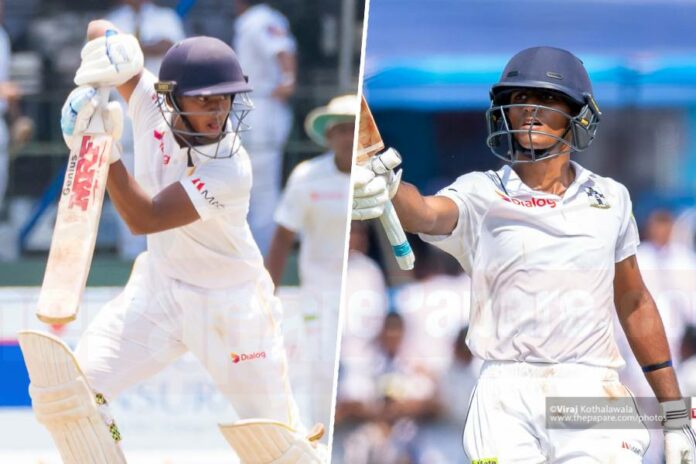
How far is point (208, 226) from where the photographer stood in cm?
366

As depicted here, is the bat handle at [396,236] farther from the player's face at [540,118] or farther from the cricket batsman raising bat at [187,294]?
the cricket batsman raising bat at [187,294]

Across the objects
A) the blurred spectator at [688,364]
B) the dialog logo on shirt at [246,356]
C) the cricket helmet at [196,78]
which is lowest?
the dialog logo on shirt at [246,356]

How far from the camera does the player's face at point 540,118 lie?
3.13m

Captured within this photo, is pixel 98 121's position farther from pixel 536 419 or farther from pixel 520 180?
pixel 536 419

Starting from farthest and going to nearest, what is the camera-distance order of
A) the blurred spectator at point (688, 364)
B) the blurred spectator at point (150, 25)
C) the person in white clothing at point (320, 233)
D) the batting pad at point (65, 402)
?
1. the person in white clothing at point (320, 233)
2. the blurred spectator at point (150, 25)
3. the batting pad at point (65, 402)
4. the blurred spectator at point (688, 364)

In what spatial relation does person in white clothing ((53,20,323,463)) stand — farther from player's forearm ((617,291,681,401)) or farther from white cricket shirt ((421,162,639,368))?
player's forearm ((617,291,681,401))

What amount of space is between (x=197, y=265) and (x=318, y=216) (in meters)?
0.72

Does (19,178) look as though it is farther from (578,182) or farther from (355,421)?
(578,182)

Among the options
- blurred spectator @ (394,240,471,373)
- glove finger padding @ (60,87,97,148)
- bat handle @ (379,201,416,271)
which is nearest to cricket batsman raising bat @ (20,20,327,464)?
glove finger padding @ (60,87,97,148)

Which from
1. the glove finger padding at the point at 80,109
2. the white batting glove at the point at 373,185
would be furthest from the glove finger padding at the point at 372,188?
the glove finger padding at the point at 80,109

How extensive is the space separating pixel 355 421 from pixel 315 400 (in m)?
0.68

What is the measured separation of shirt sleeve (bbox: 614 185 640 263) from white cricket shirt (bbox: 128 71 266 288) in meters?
1.08

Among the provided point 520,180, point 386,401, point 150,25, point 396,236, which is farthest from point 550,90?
point 150,25

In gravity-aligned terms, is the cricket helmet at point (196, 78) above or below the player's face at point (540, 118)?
above
